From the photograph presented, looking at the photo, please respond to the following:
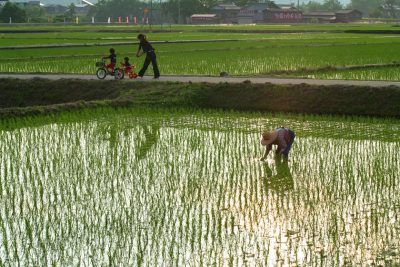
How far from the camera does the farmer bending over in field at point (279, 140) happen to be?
8867 millimetres

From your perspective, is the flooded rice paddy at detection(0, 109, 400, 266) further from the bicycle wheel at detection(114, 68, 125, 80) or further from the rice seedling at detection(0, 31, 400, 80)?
the rice seedling at detection(0, 31, 400, 80)

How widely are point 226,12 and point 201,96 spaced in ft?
229

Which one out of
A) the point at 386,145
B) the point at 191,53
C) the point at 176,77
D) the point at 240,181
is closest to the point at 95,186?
the point at 240,181

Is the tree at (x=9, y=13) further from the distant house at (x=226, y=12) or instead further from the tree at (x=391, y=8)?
the tree at (x=391, y=8)

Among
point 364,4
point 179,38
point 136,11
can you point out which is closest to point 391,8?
point 364,4

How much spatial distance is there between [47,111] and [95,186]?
15.7ft

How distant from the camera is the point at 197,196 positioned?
7457mm

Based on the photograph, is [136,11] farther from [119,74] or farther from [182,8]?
[119,74]

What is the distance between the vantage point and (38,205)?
7164 millimetres

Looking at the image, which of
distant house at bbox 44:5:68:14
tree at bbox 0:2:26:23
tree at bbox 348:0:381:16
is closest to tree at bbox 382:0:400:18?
tree at bbox 348:0:381:16

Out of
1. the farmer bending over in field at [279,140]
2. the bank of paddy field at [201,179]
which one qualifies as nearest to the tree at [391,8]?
the bank of paddy field at [201,179]

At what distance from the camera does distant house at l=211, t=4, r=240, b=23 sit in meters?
81.1

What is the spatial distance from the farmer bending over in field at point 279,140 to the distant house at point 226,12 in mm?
72072

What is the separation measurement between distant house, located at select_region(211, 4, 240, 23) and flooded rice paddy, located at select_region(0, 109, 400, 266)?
70.4 m
